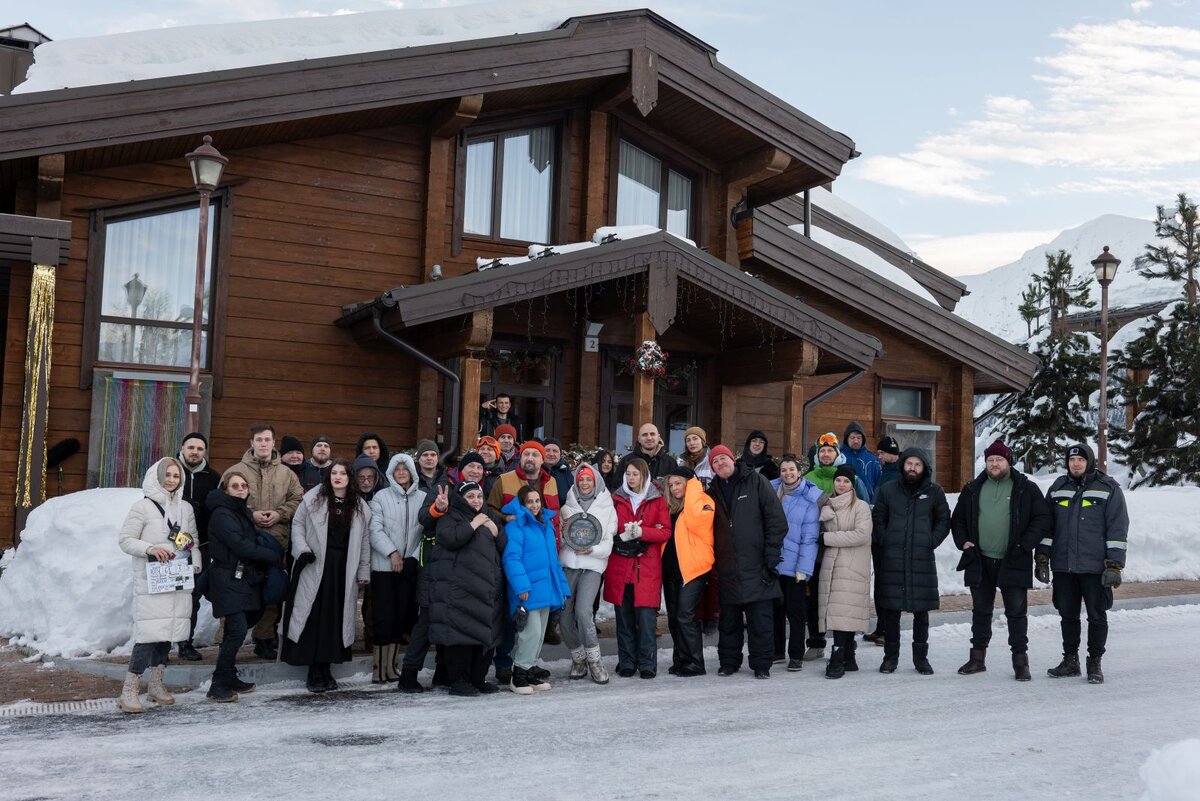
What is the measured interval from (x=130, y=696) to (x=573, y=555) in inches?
128

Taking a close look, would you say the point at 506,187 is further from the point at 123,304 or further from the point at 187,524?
the point at 187,524

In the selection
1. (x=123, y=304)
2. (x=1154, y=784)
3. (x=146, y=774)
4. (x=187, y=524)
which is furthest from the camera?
(x=123, y=304)

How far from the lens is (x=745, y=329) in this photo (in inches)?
585

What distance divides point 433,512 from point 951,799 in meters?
4.10

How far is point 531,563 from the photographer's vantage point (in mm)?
8031

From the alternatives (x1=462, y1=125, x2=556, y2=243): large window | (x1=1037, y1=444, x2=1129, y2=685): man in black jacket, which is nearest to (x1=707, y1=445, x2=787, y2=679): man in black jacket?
(x1=1037, y1=444, x2=1129, y2=685): man in black jacket

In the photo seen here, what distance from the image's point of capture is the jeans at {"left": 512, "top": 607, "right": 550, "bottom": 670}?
7996 millimetres

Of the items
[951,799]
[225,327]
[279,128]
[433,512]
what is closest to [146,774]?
[433,512]

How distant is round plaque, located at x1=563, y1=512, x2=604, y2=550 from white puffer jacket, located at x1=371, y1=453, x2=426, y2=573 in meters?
1.14

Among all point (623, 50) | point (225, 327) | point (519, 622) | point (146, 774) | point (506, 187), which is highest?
point (623, 50)

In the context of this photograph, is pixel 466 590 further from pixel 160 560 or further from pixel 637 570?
pixel 160 560

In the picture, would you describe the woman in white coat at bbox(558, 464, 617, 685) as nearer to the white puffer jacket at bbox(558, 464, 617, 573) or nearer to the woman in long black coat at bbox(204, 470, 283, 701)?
the white puffer jacket at bbox(558, 464, 617, 573)

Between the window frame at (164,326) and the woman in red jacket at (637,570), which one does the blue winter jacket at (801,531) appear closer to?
the woman in red jacket at (637,570)

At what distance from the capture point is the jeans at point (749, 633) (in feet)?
28.4
